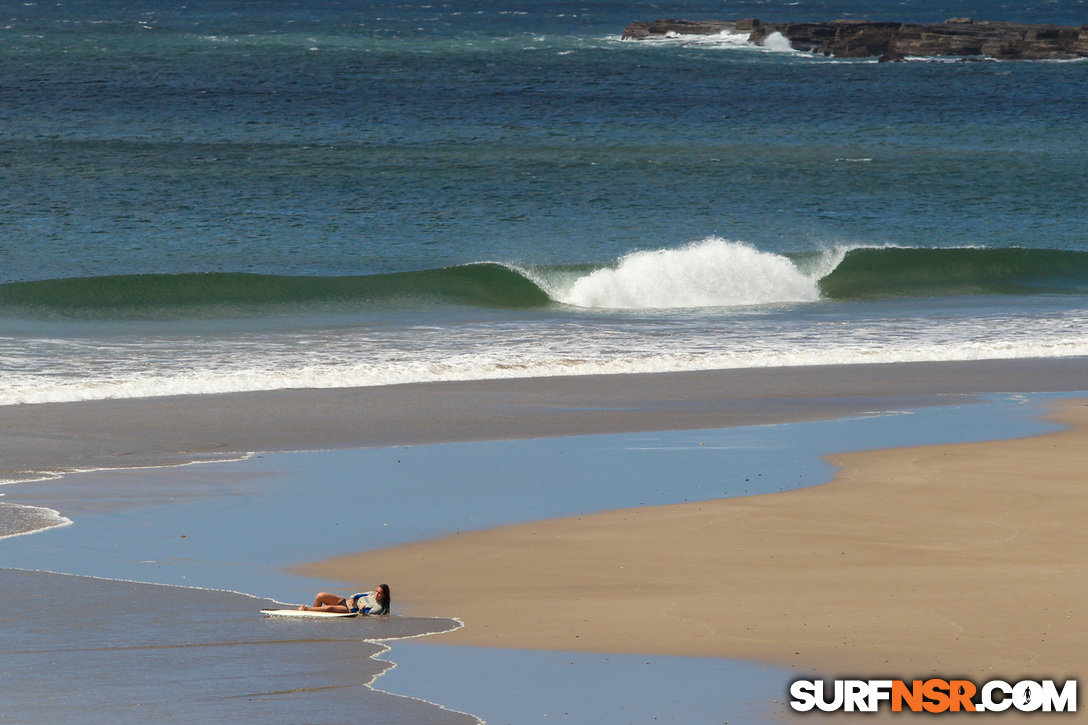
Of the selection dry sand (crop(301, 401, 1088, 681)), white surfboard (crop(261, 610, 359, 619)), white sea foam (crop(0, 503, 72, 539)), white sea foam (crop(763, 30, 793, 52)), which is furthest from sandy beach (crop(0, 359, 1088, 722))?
white sea foam (crop(763, 30, 793, 52))

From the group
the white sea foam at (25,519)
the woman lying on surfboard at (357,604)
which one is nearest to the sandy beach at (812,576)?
the woman lying on surfboard at (357,604)

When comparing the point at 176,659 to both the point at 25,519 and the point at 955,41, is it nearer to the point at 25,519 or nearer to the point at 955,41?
the point at 25,519

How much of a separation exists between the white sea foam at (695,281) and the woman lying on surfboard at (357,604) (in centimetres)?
1683

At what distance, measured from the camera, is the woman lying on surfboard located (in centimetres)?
664

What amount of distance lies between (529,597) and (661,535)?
1415 mm

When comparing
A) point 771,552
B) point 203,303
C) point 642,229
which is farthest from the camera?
point 642,229

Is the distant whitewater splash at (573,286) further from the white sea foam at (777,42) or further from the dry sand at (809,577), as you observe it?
the white sea foam at (777,42)

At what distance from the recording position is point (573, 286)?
24.4 metres

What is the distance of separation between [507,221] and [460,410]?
56.9 ft

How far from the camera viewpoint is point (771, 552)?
7828 millimetres

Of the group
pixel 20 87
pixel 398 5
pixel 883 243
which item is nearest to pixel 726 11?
pixel 398 5

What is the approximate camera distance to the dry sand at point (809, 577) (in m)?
6.16

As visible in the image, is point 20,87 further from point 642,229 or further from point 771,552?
point 771,552

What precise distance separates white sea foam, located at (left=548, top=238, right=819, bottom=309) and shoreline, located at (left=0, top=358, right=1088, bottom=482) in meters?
8.18
